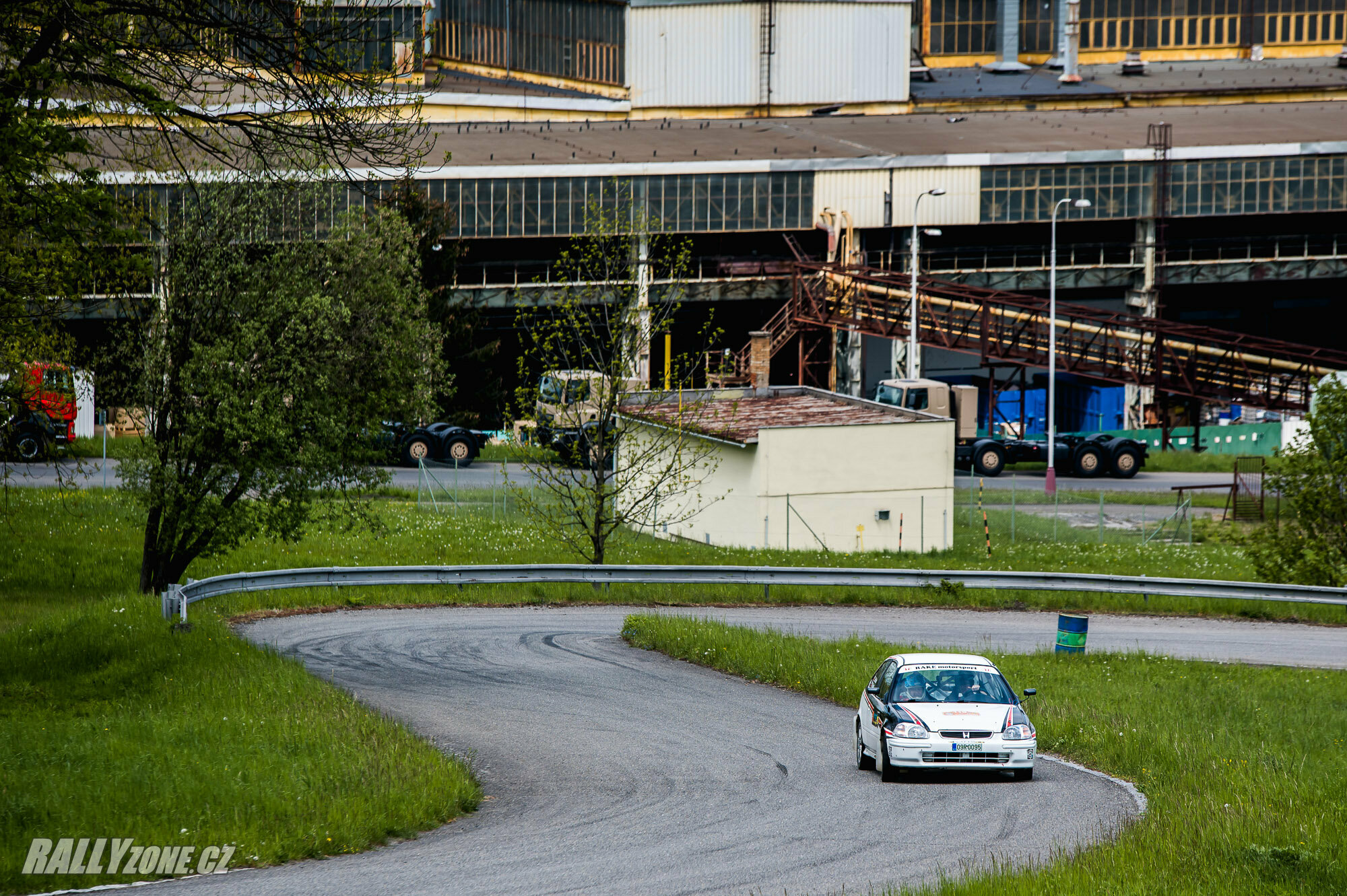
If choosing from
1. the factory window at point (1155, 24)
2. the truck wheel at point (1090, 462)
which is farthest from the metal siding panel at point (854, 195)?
the factory window at point (1155, 24)

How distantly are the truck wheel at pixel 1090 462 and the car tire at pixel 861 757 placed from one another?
40.8 metres

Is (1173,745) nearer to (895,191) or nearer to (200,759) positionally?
(200,759)

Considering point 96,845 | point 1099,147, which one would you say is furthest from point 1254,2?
point 96,845

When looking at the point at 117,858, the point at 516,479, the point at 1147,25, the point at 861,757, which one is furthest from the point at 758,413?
the point at 1147,25

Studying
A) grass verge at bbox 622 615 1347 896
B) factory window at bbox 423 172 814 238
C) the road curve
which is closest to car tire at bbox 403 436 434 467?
factory window at bbox 423 172 814 238

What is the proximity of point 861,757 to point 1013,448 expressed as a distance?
40965 mm

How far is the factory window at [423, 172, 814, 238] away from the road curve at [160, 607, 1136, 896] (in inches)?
1777

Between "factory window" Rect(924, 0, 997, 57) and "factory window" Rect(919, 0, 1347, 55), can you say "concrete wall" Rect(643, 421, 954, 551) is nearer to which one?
"factory window" Rect(924, 0, 997, 57)

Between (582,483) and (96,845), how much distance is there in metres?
20.1

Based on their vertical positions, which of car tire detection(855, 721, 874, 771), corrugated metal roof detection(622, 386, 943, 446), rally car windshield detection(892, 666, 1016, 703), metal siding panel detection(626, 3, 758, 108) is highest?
metal siding panel detection(626, 3, 758, 108)

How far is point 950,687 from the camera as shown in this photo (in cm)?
1498

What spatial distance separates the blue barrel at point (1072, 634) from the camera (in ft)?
74.8

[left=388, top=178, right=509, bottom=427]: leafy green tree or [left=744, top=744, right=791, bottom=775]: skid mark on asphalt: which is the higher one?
[left=388, top=178, right=509, bottom=427]: leafy green tree

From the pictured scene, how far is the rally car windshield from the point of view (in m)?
14.8
